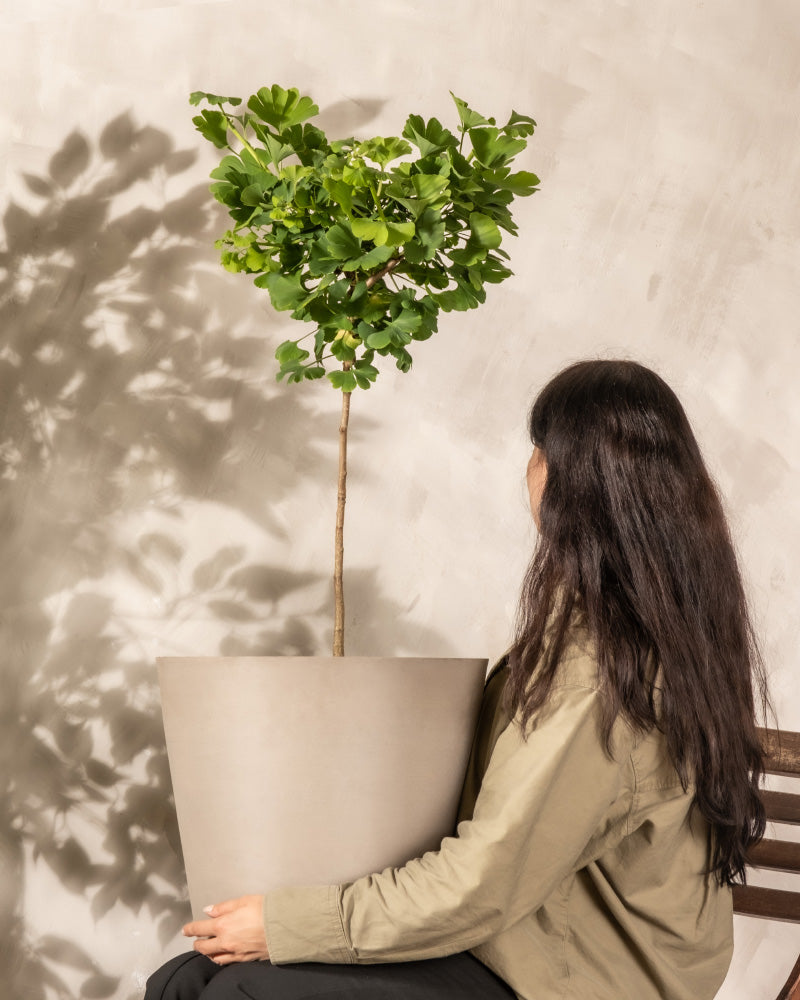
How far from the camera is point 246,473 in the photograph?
1571 millimetres

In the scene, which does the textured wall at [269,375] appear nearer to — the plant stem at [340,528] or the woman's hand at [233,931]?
the plant stem at [340,528]

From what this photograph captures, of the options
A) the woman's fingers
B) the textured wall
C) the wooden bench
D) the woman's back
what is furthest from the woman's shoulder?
the textured wall

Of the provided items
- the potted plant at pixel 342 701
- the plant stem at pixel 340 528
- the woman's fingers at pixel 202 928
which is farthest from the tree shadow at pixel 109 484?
the woman's fingers at pixel 202 928

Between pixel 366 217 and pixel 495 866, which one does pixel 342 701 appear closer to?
pixel 495 866

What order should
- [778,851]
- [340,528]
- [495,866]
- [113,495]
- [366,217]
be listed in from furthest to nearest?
[113,495]
[778,851]
[340,528]
[366,217]
[495,866]

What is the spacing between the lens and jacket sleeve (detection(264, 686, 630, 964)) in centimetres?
78

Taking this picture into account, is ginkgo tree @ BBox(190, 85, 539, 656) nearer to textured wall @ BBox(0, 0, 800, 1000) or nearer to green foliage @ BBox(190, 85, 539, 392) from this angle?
green foliage @ BBox(190, 85, 539, 392)

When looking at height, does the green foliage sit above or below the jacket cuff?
above

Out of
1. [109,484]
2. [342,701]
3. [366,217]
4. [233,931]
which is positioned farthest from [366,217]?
[109,484]

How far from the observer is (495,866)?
776 mm

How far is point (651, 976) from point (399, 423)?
0.96m

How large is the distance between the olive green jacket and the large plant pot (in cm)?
4

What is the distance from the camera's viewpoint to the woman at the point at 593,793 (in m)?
0.79

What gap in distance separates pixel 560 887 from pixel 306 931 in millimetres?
237
